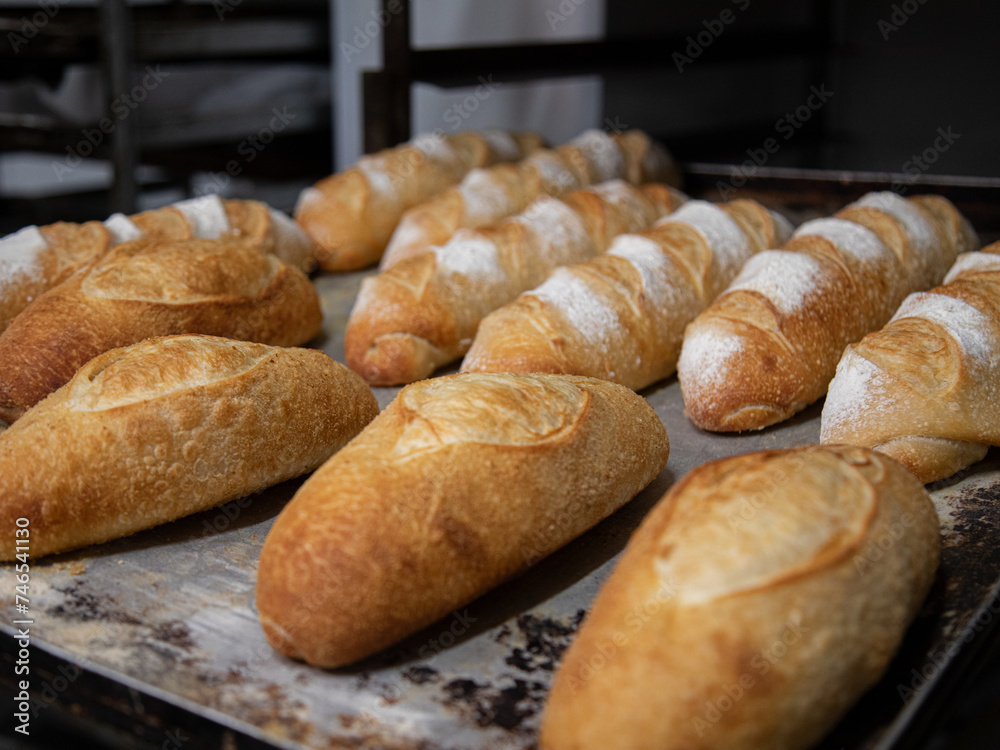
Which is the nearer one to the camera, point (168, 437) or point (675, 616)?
point (675, 616)

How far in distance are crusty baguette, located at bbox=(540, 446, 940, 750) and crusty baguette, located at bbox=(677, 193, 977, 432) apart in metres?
0.67

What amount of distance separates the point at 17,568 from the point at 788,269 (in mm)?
1547

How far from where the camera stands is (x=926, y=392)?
150 cm

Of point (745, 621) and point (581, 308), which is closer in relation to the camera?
point (745, 621)

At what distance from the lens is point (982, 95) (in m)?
3.72

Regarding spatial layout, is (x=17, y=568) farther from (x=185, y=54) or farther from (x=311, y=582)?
(x=185, y=54)

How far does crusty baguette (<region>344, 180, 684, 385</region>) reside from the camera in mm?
2072

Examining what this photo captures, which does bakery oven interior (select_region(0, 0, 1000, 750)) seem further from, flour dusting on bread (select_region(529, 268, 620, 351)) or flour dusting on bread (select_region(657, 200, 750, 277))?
flour dusting on bread (select_region(529, 268, 620, 351))

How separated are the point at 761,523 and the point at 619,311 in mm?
999

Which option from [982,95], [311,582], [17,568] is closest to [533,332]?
[311,582]

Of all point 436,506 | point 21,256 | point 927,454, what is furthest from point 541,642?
point 21,256

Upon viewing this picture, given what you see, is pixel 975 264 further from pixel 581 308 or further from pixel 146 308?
pixel 146 308

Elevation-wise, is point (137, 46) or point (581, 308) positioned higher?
point (137, 46)

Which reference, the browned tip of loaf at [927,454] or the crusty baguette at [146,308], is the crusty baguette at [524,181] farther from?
the browned tip of loaf at [927,454]
